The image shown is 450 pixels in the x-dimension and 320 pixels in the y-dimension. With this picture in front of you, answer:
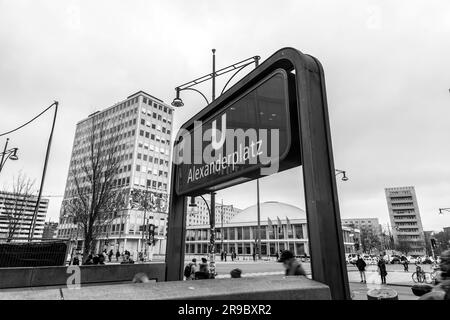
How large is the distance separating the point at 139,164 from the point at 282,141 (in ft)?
281

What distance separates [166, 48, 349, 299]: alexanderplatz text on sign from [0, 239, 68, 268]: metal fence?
26.8 feet

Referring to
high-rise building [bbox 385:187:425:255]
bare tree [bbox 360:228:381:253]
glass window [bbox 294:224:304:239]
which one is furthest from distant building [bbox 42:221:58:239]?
high-rise building [bbox 385:187:425:255]

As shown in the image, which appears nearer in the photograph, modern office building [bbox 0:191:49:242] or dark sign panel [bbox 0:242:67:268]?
dark sign panel [bbox 0:242:67:268]

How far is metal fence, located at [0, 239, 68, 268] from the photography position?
34.0 ft

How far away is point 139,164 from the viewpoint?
280ft

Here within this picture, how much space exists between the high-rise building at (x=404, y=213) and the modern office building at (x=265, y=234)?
61286 mm

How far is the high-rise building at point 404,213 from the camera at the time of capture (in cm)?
15212

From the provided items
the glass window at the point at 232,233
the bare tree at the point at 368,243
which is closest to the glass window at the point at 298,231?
the glass window at the point at 232,233

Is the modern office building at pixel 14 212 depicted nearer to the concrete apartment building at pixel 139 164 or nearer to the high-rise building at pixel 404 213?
the concrete apartment building at pixel 139 164

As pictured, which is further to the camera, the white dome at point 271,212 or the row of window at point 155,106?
the white dome at point 271,212

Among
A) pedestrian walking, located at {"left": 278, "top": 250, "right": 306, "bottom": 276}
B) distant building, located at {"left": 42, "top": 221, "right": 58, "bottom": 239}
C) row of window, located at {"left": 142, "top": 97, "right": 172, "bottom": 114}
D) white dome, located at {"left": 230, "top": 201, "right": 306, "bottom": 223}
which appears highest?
row of window, located at {"left": 142, "top": 97, "right": 172, "bottom": 114}

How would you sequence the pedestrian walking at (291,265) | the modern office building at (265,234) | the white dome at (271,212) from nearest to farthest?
the pedestrian walking at (291,265) → the modern office building at (265,234) → the white dome at (271,212)

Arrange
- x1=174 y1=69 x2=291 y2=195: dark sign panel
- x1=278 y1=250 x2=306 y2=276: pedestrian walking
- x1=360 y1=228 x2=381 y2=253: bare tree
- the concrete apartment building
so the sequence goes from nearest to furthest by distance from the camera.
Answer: x1=174 y1=69 x2=291 y2=195: dark sign panel, x1=278 y1=250 x2=306 y2=276: pedestrian walking, the concrete apartment building, x1=360 y1=228 x2=381 y2=253: bare tree

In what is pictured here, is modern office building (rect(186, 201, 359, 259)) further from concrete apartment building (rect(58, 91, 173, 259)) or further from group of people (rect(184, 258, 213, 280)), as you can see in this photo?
group of people (rect(184, 258, 213, 280))
